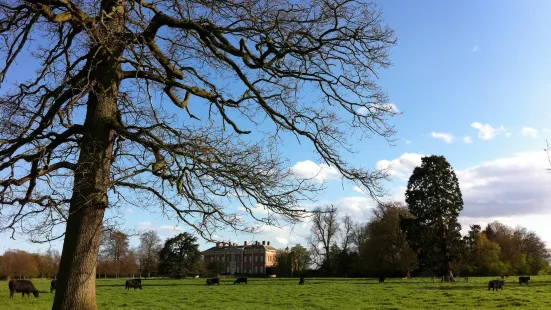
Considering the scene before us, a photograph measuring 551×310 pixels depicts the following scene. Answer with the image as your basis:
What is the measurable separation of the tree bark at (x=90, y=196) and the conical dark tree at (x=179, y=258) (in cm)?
6204

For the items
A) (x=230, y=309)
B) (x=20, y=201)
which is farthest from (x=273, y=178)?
(x=230, y=309)

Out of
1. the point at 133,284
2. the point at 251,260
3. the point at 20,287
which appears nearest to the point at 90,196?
the point at 20,287

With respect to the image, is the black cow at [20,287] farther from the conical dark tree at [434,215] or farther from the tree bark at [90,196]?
the conical dark tree at [434,215]

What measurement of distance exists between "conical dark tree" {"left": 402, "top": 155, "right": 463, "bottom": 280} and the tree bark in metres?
40.3

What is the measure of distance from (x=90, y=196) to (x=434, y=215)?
41584 millimetres

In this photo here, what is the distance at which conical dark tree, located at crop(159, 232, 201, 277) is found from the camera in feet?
220

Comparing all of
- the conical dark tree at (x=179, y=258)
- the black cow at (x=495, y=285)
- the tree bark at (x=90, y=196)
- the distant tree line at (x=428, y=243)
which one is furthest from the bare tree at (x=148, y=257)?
the tree bark at (x=90, y=196)

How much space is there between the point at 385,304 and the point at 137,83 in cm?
1459

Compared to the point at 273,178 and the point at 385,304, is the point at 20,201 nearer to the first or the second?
the point at 273,178

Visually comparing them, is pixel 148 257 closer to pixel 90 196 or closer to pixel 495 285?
pixel 495 285

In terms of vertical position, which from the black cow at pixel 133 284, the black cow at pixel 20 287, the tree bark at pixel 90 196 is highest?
the tree bark at pixel 90 196

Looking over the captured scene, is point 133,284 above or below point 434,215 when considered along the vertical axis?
below

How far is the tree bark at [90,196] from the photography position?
5.97m

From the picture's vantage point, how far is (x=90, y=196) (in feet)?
19.5
